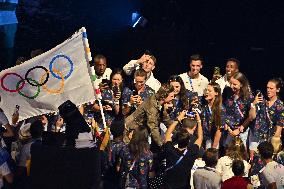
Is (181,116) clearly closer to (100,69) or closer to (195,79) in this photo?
(195,79)

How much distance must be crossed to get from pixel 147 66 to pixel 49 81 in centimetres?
→ 205

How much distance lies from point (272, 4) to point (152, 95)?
4.61 metres

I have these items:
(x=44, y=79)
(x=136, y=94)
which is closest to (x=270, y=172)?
(x=136, y=94)

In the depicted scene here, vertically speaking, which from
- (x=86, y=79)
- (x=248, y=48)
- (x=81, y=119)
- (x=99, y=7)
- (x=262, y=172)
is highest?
(x=99, y=7)

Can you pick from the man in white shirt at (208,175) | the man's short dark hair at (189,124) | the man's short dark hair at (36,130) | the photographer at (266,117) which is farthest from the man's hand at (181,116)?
the man's short dark hair at (36,130)

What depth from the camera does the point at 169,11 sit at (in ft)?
55.0

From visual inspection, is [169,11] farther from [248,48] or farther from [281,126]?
[281,126]

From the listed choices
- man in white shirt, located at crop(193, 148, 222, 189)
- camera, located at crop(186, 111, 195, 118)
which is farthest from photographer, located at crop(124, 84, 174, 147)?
man in white shirt, located at crop(193, 148, 222, 189)

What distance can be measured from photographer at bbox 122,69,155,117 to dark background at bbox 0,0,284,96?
11.1ft

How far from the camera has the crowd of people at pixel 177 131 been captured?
10.6 meters

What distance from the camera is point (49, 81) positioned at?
12109mm

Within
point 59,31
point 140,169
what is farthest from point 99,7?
point 140,169

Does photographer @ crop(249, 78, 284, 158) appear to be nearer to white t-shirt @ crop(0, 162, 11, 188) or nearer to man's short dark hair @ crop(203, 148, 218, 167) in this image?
man's short dark hair @ crop(203, 148, 218, 167)

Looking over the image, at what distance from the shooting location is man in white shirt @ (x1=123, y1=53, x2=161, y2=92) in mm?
13367
